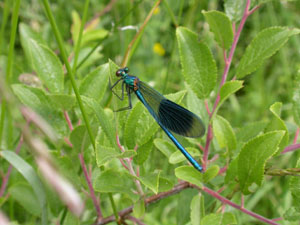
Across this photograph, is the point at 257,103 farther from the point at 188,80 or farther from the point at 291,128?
the point at 188,80

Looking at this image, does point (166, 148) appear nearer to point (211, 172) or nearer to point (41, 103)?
point (211, 172)

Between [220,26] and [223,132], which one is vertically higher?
[220,26]

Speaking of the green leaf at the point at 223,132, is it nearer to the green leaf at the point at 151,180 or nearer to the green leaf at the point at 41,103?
the green leaf at the point at 151,180

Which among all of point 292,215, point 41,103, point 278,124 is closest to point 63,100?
point 41,103

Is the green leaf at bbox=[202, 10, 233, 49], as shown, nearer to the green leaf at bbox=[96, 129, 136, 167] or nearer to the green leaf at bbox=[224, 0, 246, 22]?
the green leaf at bbox=[224, 0, 246, 22]

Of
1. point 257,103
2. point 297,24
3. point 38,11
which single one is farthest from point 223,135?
point 297,24

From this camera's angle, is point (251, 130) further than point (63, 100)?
Yes
